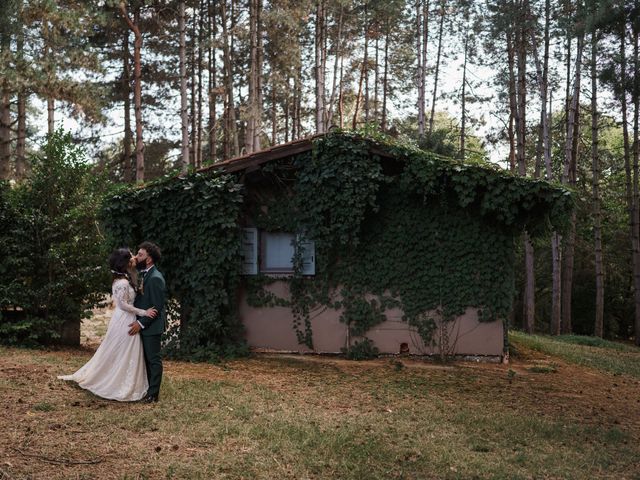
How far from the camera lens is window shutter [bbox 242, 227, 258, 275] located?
1204 centimetres

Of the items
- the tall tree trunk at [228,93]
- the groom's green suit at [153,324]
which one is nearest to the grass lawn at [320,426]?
the groom's green suit at [153,324]

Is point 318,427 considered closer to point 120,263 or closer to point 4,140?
point 120,263

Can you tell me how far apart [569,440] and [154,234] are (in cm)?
827

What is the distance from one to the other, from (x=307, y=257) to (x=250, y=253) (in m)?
1.14

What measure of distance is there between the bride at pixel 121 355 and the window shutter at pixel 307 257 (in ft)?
16.0

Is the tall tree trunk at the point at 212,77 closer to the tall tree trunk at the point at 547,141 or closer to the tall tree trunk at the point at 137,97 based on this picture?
the tall tree trunk at the point at 137,97

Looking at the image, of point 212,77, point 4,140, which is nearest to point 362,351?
point 4,140

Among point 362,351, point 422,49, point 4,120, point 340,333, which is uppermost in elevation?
point 422,49

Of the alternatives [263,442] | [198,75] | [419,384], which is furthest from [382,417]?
[198,75]

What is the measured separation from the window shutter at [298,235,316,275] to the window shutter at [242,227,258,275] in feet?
2.98

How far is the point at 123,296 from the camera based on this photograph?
23.8ft

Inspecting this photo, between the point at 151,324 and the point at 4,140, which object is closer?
the point at 151,324

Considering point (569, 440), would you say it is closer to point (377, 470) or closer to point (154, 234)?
point (377, 470)

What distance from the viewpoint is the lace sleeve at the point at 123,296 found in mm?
7227
